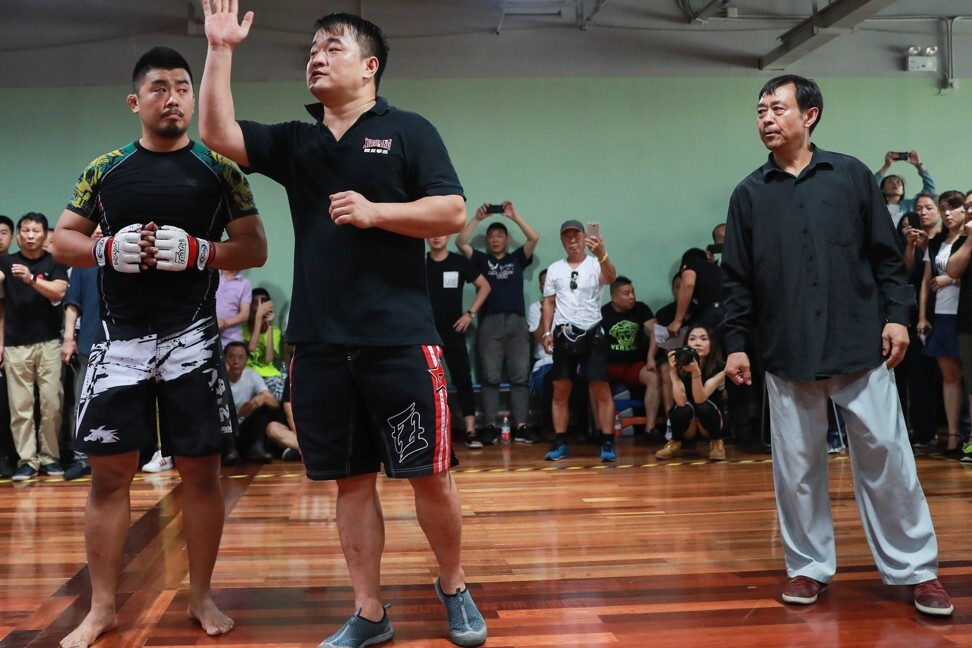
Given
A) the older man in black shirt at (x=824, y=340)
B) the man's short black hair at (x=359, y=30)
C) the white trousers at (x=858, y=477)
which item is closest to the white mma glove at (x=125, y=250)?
the man's short black hair at (x=359, y=30)

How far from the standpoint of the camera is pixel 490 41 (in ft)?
28.3

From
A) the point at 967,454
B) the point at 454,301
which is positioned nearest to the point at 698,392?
the point at 967,454

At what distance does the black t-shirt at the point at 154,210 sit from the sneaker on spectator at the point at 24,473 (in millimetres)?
3783

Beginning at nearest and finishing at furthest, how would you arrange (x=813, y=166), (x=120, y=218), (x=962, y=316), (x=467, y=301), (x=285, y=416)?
(x=120, y=218) < (x=813, y=166) < (x=962, y=316) < (x=285, y=416) < (x=467, y=301)

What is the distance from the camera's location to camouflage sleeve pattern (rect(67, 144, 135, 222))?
2686mm

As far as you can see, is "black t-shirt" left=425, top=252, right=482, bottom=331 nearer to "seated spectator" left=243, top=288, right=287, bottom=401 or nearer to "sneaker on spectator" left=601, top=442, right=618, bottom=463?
"seated spectator" left=243, top=288, right=287, bottom=401

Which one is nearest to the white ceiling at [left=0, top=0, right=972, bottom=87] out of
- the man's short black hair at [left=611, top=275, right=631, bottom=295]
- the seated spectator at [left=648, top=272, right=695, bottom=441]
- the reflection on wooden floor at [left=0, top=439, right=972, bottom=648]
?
the man's short black hair at [left=611, top=275, right=631, bottom=295]

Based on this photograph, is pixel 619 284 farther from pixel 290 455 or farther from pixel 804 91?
pixel 804 91

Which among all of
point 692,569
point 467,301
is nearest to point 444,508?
point 692,569

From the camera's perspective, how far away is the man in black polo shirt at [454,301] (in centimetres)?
767

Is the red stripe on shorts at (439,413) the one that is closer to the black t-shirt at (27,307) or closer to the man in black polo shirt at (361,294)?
the man in black polo shirt at (361,294)

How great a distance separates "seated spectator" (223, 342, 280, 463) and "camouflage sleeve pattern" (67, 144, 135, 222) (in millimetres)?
3998

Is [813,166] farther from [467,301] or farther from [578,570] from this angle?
[467,301]

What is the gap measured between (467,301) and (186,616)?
5.87 m
